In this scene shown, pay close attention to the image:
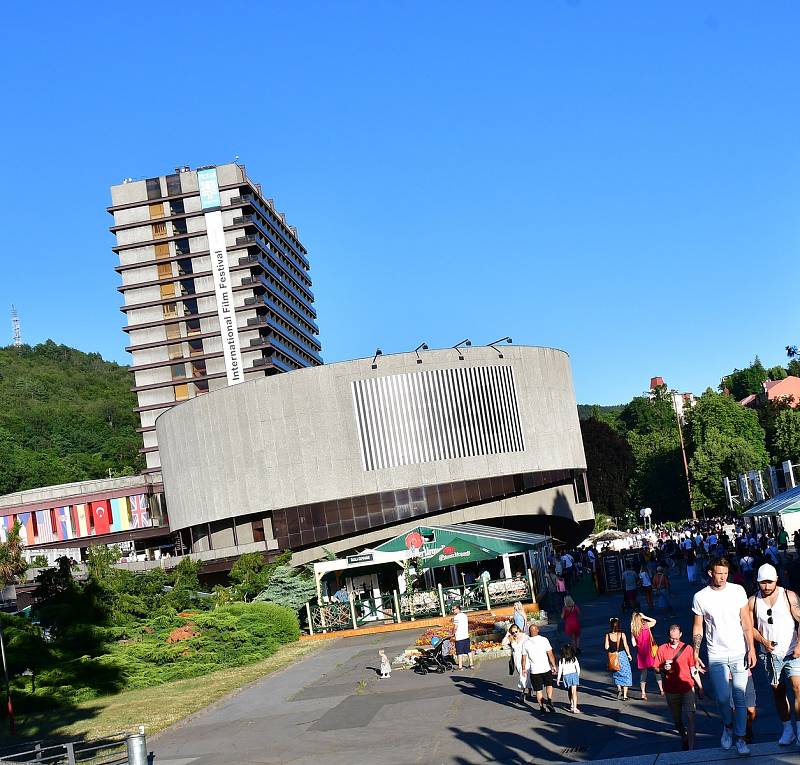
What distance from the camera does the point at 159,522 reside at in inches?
3629

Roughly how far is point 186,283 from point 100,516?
23.7 meters

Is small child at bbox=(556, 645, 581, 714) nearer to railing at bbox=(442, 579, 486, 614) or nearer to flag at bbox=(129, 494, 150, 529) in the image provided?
railing at bbox=(442, 579, 486, 614)

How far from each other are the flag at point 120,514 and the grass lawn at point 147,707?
6081cm

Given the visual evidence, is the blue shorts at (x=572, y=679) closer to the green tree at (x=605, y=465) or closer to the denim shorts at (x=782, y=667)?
the denim shorts at (x=782, y=667)

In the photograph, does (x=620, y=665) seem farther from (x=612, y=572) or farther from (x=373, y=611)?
(x=612, y=572)

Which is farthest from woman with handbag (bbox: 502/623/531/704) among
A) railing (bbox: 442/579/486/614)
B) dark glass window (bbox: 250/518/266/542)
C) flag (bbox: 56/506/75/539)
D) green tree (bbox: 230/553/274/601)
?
flag (bbox: 56/506/75/539)

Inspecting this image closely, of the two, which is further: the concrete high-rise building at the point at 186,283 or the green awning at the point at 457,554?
the concrete high-rise building at the point at 186,283

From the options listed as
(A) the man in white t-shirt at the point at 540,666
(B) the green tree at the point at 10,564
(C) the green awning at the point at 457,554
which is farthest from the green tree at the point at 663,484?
(A) the man in white t-shirt at the point at 540,666

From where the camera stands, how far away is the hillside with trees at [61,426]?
117m

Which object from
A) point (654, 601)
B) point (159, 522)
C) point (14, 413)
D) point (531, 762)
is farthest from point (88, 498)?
point (531, 762)

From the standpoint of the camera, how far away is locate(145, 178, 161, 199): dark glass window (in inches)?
3939

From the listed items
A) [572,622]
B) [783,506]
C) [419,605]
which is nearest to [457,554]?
[419,605]

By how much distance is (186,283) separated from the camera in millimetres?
99688

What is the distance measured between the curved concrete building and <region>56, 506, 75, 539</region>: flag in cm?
3246
